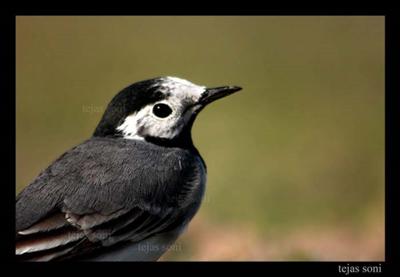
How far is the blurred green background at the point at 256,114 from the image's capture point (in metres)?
10.3

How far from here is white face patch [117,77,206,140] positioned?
27.3 ft

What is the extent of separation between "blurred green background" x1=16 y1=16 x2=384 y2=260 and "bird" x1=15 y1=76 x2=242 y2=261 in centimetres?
108

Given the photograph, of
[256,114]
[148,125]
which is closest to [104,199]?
[148,125]

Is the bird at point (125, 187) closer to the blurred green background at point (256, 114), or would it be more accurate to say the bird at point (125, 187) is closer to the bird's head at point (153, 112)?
the bird's head at point (153, 112)

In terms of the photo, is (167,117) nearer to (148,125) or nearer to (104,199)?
(148,125)

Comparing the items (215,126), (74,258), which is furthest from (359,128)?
(74,258)

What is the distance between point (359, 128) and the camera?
597 inches

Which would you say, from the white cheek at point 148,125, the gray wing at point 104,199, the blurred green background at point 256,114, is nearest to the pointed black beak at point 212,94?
the white cheek at point 148,125

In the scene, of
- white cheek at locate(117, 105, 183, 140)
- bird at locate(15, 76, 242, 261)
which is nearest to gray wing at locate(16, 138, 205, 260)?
bird at locate(15, 76, 242, 261)

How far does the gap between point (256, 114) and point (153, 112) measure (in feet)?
A: 23.9

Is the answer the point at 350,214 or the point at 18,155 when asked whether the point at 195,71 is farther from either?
the point at 350,214

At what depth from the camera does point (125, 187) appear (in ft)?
25.5

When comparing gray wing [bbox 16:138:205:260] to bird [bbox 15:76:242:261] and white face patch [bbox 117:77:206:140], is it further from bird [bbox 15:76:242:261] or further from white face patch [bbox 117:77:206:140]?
white face patch [bbox 117:77:206:140]
